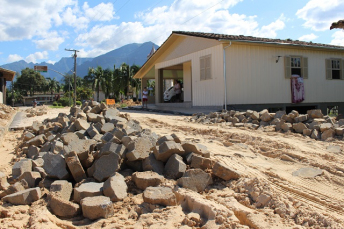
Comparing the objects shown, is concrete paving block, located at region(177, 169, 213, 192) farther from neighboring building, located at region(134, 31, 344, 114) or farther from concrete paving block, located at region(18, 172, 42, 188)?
neighboring building, located at region(134, 31, 344, 114)

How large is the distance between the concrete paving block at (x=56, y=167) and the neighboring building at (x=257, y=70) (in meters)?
9.99

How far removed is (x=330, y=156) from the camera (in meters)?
5.45

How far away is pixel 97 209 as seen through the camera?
3.32 m

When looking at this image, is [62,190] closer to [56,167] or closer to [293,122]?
[56,167]

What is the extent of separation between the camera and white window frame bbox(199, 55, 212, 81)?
1452 centimetres

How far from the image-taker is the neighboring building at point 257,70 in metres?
13.7

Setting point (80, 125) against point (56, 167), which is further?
point (80, 125)

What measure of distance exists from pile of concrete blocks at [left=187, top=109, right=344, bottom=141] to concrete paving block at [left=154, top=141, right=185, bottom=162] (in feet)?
14.4

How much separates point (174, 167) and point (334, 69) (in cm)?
1590

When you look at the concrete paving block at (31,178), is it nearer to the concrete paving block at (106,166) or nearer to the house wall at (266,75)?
the concrete paving block at (106,166)

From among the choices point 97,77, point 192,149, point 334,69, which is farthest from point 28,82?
point 192,149

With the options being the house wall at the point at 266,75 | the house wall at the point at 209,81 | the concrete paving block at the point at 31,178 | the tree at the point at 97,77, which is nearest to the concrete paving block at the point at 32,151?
the concrete paving block at the point at 31,178

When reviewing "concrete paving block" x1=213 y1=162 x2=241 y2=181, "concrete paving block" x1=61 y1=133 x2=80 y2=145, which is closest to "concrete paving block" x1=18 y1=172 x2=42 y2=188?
"concrete paving block" x1=61 y1=133 x2=80 y2=145

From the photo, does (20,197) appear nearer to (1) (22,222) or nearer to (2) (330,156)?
(1) (22,222)
